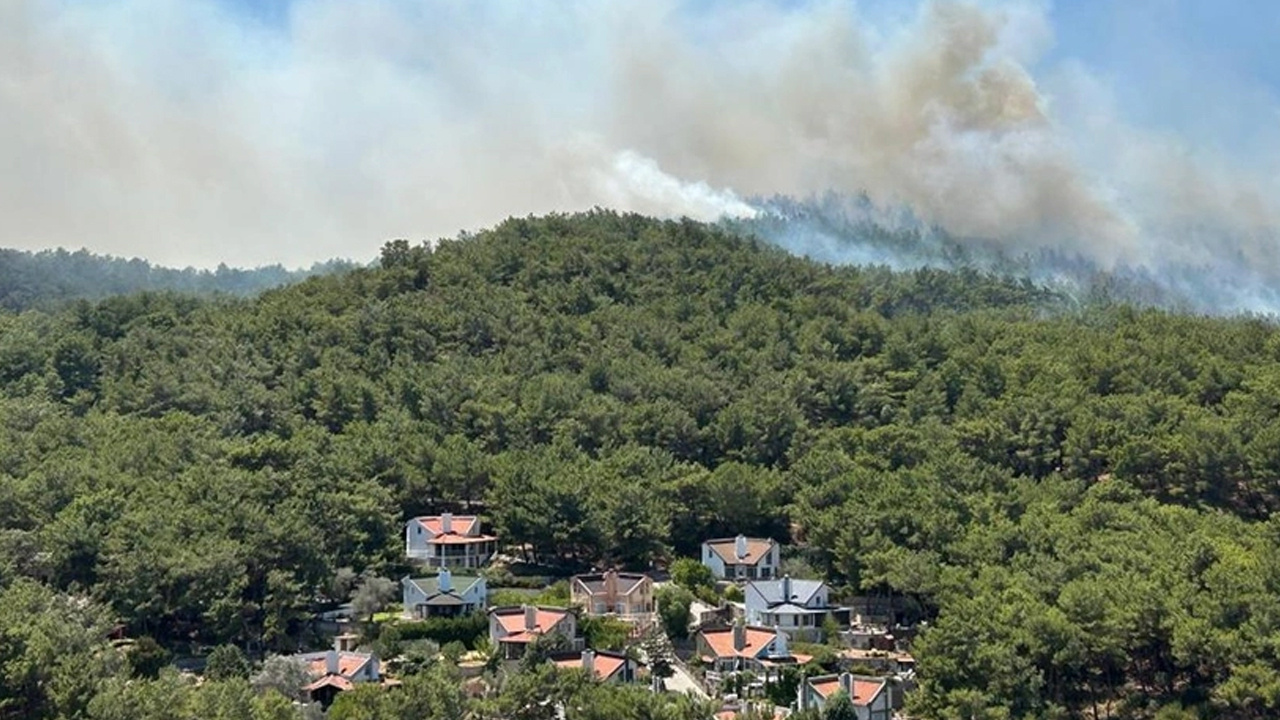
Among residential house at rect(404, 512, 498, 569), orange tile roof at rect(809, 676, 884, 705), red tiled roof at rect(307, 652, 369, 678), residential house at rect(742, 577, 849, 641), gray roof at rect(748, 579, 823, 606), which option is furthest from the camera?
residential house at rect(404, 512, 498, 569)

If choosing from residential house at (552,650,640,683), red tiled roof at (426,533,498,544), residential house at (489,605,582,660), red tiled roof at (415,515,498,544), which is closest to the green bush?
residential house at (489,605,582,660)

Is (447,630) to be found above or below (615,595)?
below

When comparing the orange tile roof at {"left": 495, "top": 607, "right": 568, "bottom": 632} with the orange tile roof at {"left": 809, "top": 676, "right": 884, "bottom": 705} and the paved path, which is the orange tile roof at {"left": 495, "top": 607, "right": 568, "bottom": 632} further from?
the orange tile roof at {"left": 809, "top": 676, "right": 884, "bottom": 705}

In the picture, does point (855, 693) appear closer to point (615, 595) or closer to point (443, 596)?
point (615, 595)

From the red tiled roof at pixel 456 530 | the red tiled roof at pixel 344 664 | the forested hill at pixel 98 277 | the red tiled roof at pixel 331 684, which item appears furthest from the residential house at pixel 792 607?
the forested hill at pixel 98 277

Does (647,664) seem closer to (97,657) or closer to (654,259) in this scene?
(97,657)

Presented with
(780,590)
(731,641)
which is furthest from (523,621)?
(780,590)
